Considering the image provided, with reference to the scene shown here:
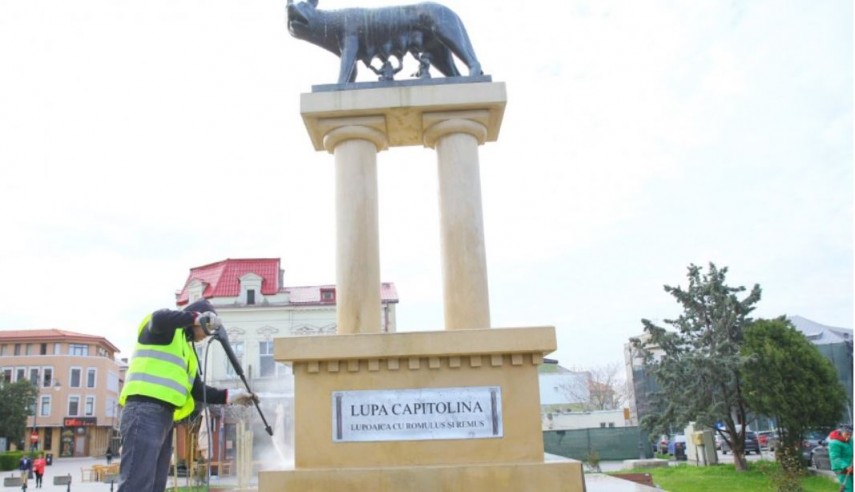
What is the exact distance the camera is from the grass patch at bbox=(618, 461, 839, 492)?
50.8ft

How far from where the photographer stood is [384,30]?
8.23 metres

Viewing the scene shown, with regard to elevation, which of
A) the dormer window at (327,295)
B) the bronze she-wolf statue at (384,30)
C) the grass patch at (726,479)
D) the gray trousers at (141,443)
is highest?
the dormer window at (327,295)

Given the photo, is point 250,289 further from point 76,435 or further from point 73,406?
point 76,435

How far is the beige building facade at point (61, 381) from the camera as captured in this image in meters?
58.0

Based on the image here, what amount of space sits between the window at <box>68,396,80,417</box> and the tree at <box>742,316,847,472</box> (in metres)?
55.4

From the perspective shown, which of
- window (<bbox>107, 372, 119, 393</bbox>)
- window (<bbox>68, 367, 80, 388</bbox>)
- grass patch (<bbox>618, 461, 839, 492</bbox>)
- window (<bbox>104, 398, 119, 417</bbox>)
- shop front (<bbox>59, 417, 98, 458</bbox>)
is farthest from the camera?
window (<bbox>107, 372, 119, 393</bbox>)

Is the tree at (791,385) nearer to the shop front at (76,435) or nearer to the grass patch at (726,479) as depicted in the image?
the grass patch at (726,479)

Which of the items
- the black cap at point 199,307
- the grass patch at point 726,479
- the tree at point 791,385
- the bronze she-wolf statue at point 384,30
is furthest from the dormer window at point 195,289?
the black cap at point 199,307

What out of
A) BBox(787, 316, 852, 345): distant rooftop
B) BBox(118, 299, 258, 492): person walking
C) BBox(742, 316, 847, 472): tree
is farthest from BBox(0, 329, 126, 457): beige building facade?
BBox(118, 299, 258, 492): person walking

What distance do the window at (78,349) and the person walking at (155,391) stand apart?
62010 mm

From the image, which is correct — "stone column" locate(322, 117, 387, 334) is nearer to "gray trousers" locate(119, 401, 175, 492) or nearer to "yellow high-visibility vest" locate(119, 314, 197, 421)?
"yellow high-visibility vest" locate(119, 314, 197, 421)

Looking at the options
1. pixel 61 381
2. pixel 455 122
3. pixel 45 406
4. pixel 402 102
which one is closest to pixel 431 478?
pixel 455 122

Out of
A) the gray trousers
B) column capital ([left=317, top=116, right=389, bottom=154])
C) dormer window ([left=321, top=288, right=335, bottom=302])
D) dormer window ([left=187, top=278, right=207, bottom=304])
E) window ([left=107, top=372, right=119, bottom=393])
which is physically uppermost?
dormer window ([left=187, top=278, right=207, bottom=304])

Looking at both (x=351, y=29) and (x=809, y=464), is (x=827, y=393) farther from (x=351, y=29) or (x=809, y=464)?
(x=351, y=29)
